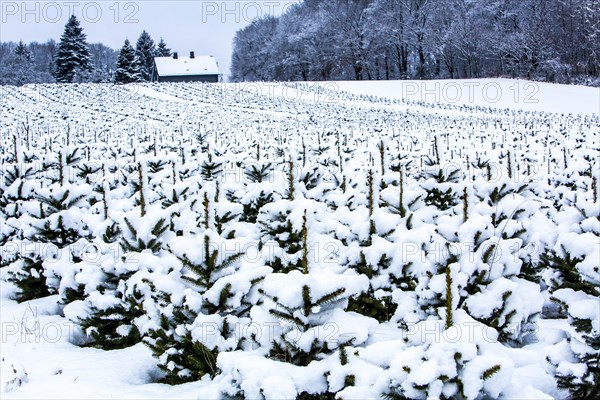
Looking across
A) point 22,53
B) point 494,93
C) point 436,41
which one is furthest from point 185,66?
point 494,93

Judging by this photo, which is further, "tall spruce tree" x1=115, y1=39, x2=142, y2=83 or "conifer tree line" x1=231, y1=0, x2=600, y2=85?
"tall spruce tree" x1=115, y1=39, x2=142, y2=83

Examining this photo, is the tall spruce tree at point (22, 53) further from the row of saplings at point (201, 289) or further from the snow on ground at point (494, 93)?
the row of saplings at point (201, 289)

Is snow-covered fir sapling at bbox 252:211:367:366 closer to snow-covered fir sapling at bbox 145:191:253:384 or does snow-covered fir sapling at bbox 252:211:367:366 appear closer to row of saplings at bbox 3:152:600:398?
row of saplings at bbox 3:152:600:398

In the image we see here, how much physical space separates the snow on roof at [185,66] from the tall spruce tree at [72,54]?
8940 millimetres

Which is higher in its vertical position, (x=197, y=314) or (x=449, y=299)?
(x=449, y=299)

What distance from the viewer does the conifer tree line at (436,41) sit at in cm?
4906

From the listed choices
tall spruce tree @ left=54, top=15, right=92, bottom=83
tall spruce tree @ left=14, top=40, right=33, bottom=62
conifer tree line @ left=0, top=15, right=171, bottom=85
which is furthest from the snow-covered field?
tall spruce tree @ left=14, top=40, right=33, bottom=62

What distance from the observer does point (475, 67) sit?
59531mm

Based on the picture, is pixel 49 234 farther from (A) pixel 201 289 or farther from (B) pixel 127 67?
(B) pixel 127 67

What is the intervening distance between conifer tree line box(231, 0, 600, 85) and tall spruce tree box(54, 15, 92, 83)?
2319 cm

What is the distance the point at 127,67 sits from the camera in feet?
203

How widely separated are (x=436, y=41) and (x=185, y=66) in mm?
31043

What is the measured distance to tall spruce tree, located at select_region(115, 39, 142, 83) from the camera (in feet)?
202

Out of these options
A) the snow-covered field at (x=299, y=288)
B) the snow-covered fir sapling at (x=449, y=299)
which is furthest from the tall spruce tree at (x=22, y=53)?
the snow-covered fir sapling at (x=449, y=299)
